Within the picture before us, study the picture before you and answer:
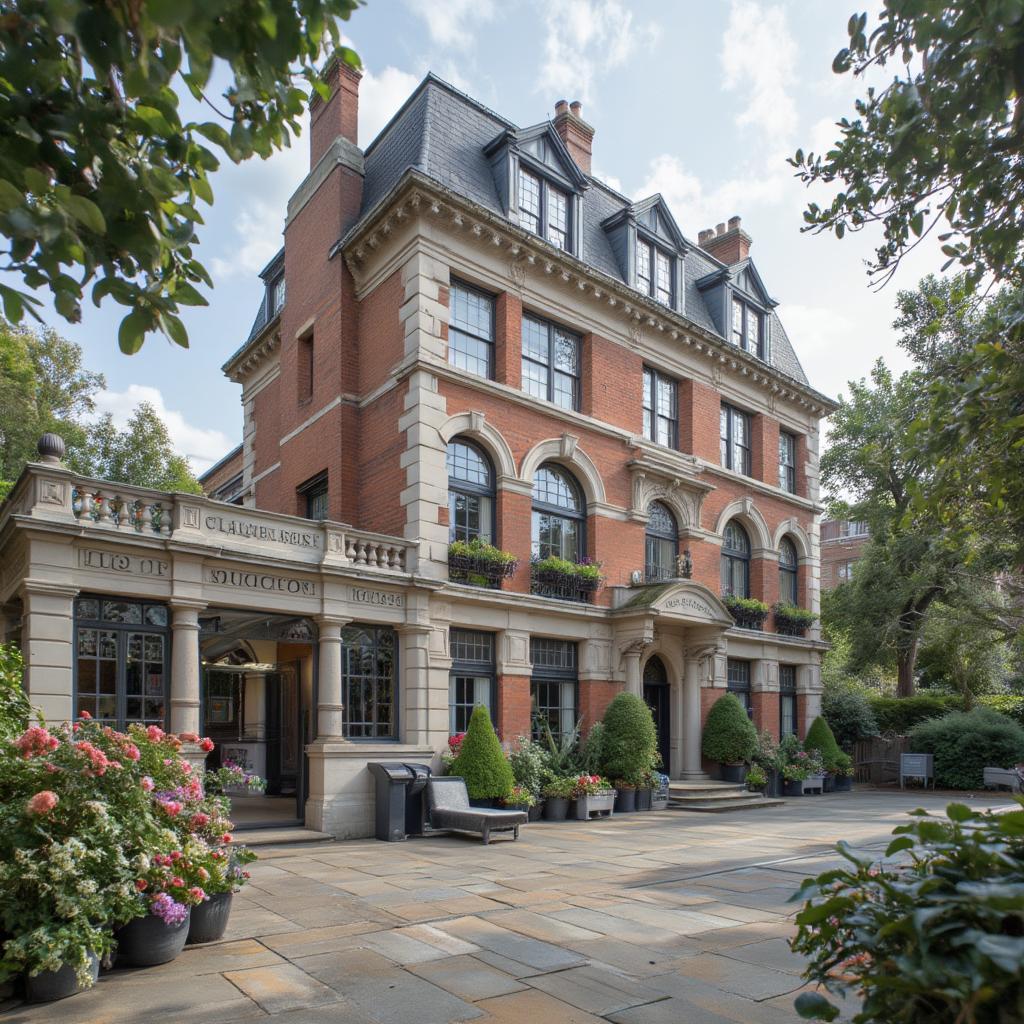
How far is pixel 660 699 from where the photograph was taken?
21422mm

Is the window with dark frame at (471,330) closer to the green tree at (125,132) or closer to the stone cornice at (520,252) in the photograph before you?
the stone cornice at (520,252)

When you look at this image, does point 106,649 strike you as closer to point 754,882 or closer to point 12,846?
point 12,846

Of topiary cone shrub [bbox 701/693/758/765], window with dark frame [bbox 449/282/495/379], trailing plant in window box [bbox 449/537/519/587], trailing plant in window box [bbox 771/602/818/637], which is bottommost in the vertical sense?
topiary cone shrub [bbox 701/693/758/765]

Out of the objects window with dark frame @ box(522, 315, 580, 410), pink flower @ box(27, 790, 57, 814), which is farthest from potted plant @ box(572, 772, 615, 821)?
pink flower @ box(27, 790, 57, 814)

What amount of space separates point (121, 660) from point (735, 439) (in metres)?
17.2

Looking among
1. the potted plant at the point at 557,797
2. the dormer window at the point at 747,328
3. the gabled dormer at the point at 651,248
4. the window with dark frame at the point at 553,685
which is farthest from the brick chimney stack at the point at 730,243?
the potted plant at the point at 557,797

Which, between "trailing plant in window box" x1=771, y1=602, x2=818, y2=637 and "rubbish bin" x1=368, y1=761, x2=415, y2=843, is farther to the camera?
"trailing plant in window box" x1=771, y1=602, x2=818, y2=637

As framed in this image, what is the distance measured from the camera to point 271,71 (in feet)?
12.8

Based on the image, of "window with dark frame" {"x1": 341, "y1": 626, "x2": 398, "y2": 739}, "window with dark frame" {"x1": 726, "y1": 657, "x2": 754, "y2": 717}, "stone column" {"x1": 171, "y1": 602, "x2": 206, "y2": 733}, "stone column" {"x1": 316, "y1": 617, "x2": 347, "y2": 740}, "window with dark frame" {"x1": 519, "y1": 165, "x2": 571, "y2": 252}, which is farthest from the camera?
"window with dark frame" {"x1": 726, "y1": 657, "x2": 754, "y2": 717}

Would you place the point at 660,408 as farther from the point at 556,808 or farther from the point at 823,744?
the point at 823,744

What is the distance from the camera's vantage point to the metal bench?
13031 millimetres

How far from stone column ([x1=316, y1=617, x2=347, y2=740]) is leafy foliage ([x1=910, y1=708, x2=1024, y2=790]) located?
736 inches

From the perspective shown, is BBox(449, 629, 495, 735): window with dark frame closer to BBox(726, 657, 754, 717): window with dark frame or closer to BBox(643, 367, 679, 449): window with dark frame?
BBox(643, 367, 679, 449): window with dark frame

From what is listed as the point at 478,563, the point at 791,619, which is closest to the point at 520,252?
the point at 478,563
